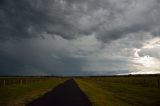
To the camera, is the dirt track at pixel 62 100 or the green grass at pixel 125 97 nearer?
the dirt track at pixel 62 100

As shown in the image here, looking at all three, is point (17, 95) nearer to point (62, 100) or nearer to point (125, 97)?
point (62, 100)

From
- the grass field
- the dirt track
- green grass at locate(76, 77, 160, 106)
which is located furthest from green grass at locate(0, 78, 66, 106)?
green grass at locate(76, 77, 160, 106)

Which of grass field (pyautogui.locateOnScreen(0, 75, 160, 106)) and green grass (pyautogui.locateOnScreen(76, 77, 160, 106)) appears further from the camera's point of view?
green grass (pyautogui.locateOnScreen(76, 77, 160, 106))

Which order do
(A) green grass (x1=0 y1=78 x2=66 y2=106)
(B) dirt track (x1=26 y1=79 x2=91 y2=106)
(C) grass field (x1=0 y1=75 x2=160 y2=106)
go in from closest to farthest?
(B) dirt track (x1=26 y1=79 x2=91 y2=106) < (A) green grass (x1=0 y1=78 x2=66 y2=106) < (C) grass field (x1=0 y1=75 x2=160 y2=106)

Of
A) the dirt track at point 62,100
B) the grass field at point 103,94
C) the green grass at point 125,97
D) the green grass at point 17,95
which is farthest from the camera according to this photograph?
the green grass at point 125,97

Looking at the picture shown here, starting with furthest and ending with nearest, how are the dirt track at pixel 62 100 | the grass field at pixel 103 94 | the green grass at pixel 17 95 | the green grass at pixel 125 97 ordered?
the green grass at pixel 125 97
the grass field at pixel 103 94
the green grass at pixel 17 95
the dirt track at pixel 62 100

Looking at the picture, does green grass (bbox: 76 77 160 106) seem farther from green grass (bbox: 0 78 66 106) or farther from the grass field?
green grass (bbox: 0 78 66 106)

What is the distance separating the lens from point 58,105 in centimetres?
1934

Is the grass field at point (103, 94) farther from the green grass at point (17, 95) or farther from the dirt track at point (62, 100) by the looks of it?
the dirt track at point (62, 100)

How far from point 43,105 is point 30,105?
1102 mm

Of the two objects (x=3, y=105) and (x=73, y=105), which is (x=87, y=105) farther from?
(x=3, y=105)

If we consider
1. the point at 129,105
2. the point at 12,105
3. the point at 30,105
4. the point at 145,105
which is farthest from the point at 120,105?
the point at 12,105

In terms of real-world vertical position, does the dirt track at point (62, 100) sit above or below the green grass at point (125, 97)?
above

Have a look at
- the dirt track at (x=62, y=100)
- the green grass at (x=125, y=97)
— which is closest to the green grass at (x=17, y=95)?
the dirt track at (x=62, y=100)
